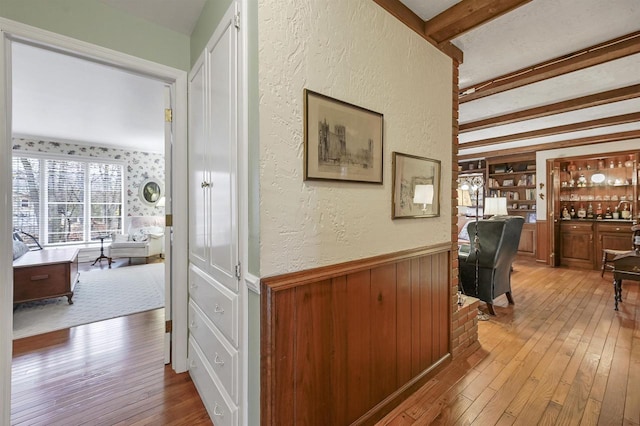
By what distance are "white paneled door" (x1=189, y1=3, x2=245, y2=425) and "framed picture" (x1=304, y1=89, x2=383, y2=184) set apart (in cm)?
35

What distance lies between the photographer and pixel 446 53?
2223 mm

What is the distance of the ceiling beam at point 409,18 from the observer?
1.73m

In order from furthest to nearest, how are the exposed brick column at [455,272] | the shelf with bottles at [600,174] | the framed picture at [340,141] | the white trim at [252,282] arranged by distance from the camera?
the shelf with bottles at [600,174], the exposed brick column at [455,272], the framed picture at [340,141], the white trim at [252,282]

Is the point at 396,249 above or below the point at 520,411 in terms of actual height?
above

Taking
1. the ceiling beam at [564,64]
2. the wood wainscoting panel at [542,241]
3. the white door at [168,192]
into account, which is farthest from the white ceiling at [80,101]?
the wood wainscoting panel at [542,241]

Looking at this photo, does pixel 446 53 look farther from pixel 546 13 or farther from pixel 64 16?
pixel 64 16

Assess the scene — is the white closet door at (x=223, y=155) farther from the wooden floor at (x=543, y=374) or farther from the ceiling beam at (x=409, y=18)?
the wooden floor at (x=543, y=374)

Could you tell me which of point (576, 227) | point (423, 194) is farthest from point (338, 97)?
point (576, 227)

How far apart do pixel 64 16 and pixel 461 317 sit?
3.38 meters

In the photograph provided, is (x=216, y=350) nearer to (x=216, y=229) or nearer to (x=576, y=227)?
(x=216, y=229)

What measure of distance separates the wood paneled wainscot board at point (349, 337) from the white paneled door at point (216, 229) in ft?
0.73

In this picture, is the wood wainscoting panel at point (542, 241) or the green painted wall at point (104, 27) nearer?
the green painted wall at point (104, 27)

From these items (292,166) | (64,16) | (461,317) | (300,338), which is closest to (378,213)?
(292,166)

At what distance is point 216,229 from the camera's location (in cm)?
160
